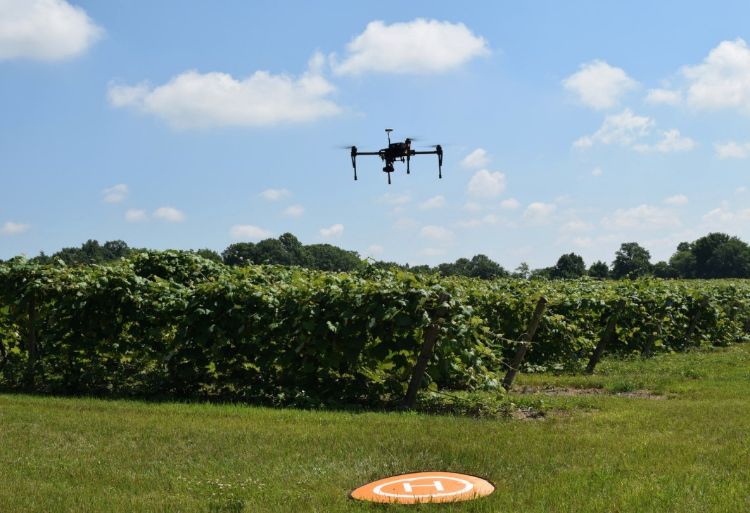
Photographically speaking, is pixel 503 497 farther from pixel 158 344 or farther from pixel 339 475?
pixel 158 344

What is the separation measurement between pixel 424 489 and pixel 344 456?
4.04ft

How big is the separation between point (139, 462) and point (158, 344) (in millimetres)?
4682

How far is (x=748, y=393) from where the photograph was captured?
440 inches

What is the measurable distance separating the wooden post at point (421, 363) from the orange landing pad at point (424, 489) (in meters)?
3.58

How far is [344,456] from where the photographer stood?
6910 mm

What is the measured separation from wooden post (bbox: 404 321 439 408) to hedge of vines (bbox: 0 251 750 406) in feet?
0.38

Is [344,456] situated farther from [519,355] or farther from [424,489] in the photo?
[519,355]

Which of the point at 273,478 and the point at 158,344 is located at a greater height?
the point at 158,344

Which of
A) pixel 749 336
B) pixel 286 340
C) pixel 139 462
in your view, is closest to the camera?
pixel 139 462

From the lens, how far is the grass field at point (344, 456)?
18.1ft

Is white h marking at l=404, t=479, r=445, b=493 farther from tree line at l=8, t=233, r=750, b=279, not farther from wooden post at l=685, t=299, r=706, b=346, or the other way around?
tree line at l=8, t=233, r=750, b=279

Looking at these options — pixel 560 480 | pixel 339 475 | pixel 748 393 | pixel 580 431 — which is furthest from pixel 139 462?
pixel 748 393

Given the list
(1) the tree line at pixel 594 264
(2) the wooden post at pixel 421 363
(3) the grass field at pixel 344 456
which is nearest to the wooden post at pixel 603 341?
(3) the grass field at pixel 344 456

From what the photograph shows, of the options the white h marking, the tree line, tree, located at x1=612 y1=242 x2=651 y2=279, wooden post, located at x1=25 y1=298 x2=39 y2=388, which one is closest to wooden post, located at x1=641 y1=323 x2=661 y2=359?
wooden post, located at x1=25 y1=298 x2=39 y2=388
